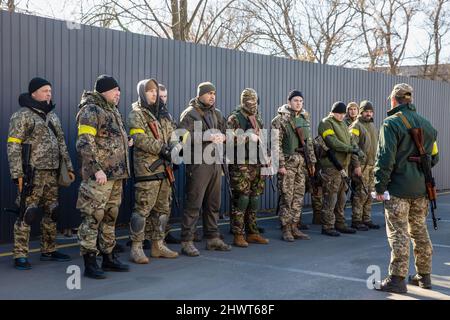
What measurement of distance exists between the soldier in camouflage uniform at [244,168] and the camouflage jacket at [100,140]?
1921mm

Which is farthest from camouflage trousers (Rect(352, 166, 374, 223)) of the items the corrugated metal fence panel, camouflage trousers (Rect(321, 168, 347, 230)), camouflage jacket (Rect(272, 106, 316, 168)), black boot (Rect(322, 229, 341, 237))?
the corrugated metal fence panel

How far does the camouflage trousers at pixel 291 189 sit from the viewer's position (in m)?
7.72

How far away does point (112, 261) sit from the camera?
582 cm

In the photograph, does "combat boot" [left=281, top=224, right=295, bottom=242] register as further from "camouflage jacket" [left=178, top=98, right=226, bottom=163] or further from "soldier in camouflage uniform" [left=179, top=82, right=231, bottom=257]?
"camouflage jacket" [left=178, top=98, right=226, bottom=163]

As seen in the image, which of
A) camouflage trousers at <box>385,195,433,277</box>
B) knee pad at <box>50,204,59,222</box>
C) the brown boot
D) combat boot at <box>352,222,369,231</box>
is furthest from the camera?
combat boot at <box>352,222,369,231</box>

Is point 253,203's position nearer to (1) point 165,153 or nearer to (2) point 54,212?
(1) point 165,153

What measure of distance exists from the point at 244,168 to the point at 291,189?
92 centimetres

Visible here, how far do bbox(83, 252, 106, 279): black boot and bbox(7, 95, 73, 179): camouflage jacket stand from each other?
119cm

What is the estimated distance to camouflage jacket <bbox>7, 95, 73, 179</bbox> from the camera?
5.79 m

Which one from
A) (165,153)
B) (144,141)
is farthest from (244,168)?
(144,141)

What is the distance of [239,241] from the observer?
7.25m

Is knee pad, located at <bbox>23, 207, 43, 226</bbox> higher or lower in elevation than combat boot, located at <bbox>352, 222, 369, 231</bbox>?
higher

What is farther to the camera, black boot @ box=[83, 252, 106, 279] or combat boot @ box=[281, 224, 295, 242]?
combat boot @ box=[281, 224, 295, 242]
